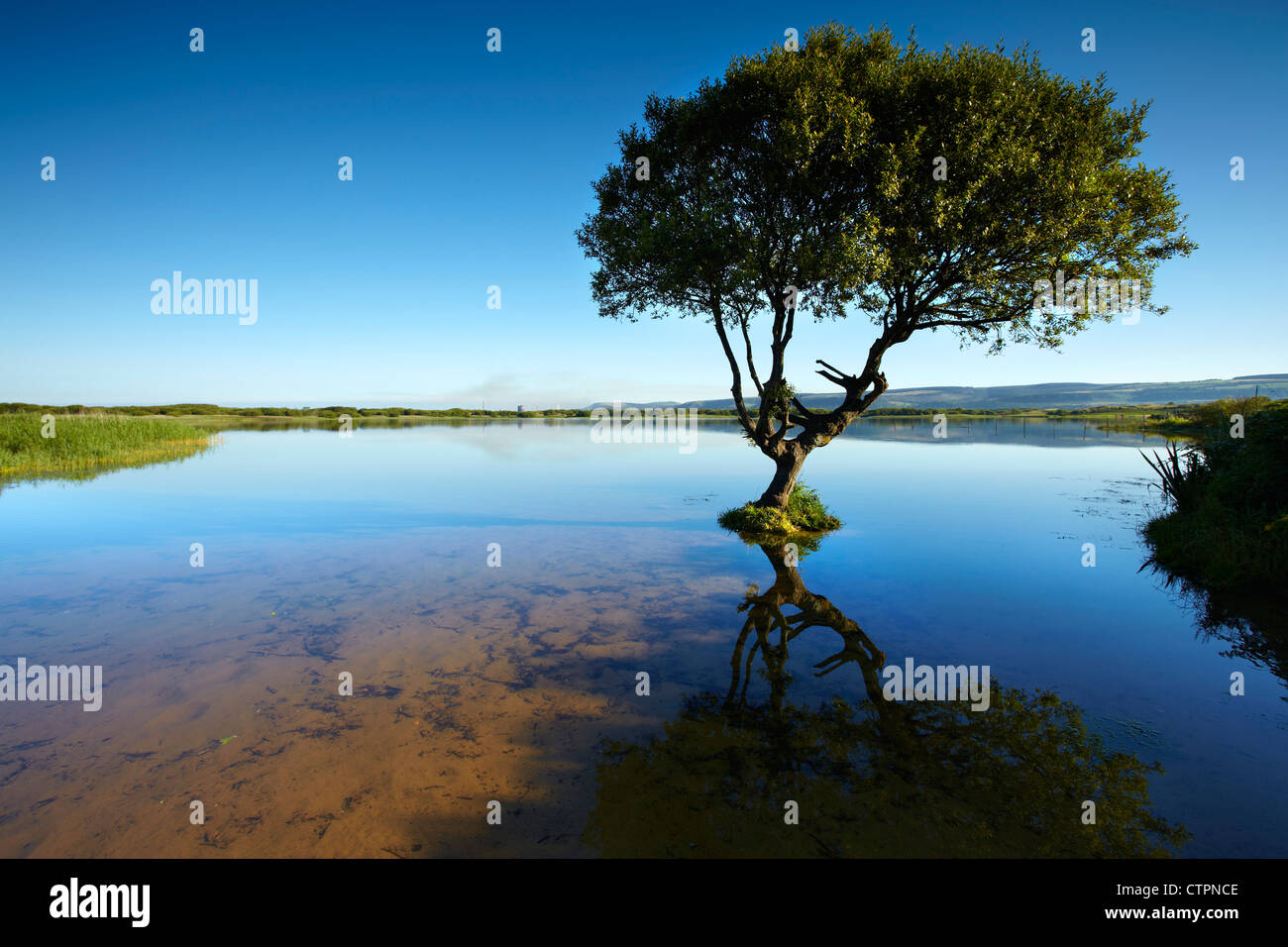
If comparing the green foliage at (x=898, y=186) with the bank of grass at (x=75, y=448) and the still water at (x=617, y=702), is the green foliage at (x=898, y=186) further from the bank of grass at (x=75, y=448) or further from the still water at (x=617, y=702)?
the bank of grass at (x=75, y=448)

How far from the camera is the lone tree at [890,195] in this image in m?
15.3

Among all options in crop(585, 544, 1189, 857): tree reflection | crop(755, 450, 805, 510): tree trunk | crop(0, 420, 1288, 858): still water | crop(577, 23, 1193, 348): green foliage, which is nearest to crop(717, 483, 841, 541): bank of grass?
crop(755, 450, 805, 510): tree trunk

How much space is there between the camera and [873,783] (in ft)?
19.7

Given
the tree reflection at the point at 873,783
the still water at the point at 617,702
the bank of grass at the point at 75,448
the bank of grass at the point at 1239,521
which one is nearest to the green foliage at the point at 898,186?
the bank of grass at the point at 1239,521

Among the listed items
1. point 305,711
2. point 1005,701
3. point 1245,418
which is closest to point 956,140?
point 1245,418

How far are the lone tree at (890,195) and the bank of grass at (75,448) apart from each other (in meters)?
37.4

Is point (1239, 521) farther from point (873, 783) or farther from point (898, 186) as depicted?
point (873, 783)

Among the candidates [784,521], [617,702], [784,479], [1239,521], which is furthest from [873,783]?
[1239,521]

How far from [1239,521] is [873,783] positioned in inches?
Answer: 618

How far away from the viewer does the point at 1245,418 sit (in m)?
16.1

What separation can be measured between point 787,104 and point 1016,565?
14229 millimetres

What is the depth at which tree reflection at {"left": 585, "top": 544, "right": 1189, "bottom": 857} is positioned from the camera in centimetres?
517

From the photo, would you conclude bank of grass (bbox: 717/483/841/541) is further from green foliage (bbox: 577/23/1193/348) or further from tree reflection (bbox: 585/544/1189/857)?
tree reflection (bbox: 585/544/1189/857)
